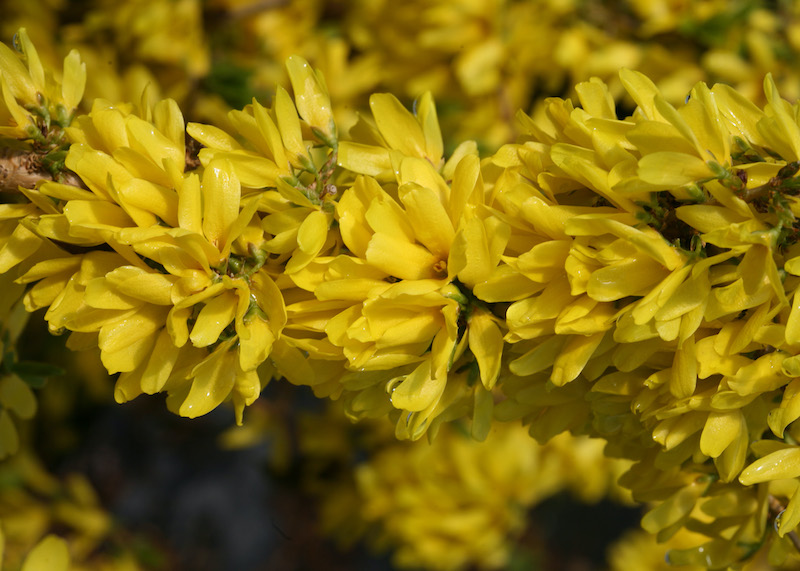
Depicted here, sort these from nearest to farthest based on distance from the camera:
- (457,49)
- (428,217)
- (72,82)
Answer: (428,217), (72,82), (457,49)

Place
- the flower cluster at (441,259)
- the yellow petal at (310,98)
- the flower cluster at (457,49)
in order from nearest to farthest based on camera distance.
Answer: the flower cluster at (441,259) → the yellow petal at (310,98) → the flower cluster at (457,49)

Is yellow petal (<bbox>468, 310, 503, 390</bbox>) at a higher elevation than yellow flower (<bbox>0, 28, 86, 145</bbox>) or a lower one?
lower

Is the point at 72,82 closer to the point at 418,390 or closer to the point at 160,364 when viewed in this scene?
the point at 160,364

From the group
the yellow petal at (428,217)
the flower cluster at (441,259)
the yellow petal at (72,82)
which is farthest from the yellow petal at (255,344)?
the yellow petal at (72,82)

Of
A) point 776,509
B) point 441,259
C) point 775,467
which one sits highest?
point 441,259

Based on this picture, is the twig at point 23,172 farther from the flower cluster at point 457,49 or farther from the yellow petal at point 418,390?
the flower cluster at point 457,49

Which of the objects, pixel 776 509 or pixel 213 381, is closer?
pixel 213 381

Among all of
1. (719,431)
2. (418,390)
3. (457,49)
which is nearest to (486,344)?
(418,390)

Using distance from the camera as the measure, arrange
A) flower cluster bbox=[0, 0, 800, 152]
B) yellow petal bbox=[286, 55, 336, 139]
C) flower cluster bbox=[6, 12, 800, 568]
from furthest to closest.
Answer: flower cluster bbox=[0, 0, 800, 152] < yellow petal bbox=[286, 55, 336, 139] < flower cluster bbox=[6, 12, 800, 568]

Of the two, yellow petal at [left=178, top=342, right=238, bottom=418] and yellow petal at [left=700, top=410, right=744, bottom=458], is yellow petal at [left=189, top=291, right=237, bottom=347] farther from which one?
yellow petal at [left=700, top=410, right=744, bottom=458]

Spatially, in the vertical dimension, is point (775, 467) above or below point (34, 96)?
below

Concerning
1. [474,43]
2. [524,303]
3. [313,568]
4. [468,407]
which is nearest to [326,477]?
[313,568]

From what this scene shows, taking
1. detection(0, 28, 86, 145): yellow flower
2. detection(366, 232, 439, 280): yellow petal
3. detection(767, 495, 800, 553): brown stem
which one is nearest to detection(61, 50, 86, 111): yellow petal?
detection(0, 28, 86, 145): yellow flower
